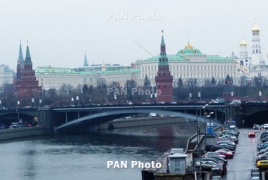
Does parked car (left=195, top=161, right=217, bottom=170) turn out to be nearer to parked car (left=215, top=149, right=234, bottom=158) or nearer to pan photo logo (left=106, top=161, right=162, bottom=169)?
parked car (left=215, top=149, right=234, bottom=158)

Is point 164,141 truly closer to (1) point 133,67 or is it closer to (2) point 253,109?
(2) point 253,109

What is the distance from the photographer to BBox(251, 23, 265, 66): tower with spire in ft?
366

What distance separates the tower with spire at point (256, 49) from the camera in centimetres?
11169

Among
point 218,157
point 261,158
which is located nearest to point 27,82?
point 218,157

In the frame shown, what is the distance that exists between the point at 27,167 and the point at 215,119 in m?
13.3

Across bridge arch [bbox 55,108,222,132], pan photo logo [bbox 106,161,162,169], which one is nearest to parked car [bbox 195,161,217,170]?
pan photo logo [bbox 106,161,162,169]

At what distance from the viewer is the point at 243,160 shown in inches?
997

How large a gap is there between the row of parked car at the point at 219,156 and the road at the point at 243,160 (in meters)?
0.18

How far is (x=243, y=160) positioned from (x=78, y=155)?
11.0 meters

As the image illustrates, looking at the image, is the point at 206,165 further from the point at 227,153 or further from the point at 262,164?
the point at 227,153

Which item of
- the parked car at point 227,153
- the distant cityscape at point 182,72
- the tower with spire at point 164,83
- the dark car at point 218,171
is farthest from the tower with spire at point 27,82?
the dark car at point 218,171

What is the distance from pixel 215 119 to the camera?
4209 cm

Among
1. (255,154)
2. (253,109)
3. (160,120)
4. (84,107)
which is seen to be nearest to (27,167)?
(255,154)

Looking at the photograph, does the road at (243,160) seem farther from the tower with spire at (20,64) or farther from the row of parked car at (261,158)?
the tower with spire at (20,64)
